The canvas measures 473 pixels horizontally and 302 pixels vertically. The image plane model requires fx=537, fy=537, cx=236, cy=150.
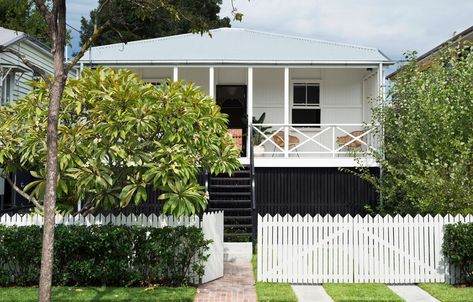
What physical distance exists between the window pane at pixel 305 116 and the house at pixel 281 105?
33 millimetres

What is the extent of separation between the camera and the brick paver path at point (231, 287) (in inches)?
325

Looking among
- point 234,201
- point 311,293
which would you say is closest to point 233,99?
point 234,201

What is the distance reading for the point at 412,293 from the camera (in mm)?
8695

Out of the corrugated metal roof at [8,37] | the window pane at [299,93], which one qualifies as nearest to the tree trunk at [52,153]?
the window pane at [299,93]

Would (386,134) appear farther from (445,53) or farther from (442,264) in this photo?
(442,264)

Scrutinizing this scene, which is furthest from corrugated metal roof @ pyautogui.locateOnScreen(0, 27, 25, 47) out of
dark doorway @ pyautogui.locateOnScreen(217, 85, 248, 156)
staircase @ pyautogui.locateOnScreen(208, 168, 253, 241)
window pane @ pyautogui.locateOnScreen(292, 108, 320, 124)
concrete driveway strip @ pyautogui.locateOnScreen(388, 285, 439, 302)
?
concrete driveway strip @ pyautogui.locateOnScreen(388, 285, 439, 302)

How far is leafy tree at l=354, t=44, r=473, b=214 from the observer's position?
33.3 feet

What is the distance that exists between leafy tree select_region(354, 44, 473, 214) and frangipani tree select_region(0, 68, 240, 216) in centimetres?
405

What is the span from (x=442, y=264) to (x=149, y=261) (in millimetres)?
5082

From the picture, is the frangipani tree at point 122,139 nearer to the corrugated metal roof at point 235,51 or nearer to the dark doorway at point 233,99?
the corrugated metal roof at point 235,51

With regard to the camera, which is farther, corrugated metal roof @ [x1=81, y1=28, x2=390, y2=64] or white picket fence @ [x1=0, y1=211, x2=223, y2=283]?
corrugated metal roof @ [x1=81, y1=28, x2=390, y2=64]

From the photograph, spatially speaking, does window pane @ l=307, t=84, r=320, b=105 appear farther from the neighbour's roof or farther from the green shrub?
the neighbour's roof

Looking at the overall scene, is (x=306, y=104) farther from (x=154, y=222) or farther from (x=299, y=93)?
(x=154, y=222)

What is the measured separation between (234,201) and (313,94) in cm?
607
